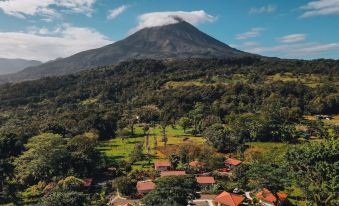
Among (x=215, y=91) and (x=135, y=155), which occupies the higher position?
(x=215, y=91)

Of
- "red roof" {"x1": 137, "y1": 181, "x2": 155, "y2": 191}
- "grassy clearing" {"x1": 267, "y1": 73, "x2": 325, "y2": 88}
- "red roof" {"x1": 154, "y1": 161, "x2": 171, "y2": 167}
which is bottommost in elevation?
"red roof" {"x1": 137, "y1": 181, "x2": 155, "y2": 191}

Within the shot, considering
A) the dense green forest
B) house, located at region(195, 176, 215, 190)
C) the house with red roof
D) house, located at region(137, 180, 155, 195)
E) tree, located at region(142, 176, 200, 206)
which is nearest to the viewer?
tree, located at region(142, 176, 200, 206)

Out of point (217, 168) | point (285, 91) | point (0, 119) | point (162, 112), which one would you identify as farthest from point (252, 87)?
point (0, 119)

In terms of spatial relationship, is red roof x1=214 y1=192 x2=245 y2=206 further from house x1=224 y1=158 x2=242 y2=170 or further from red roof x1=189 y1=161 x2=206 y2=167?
house x1=224 y1=158 x2=242 y2=170

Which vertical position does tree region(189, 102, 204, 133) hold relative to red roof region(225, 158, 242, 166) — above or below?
above

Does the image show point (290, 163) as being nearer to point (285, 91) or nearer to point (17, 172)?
point (17, 172)

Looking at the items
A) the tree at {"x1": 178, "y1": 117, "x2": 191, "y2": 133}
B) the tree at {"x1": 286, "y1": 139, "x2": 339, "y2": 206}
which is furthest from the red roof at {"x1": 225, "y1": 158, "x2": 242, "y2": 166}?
the tree at {"x1": 178, "y1": 117, "x2": 191, "y2": 133}
